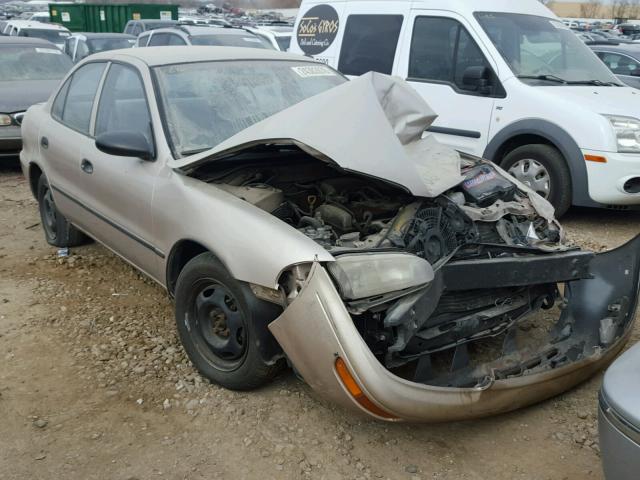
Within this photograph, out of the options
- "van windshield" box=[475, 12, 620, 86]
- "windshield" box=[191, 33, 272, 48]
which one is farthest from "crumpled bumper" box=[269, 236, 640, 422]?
"windshield" box=[191, 33, 272, 48]

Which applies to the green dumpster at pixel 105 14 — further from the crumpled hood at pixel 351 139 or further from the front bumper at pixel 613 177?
the crumpled hood at pixel 351 139

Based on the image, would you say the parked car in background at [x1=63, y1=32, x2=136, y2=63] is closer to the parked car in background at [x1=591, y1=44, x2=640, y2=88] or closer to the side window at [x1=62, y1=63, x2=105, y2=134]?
the parked car in background at [x1=591, y1=44, x2=640, y2=88]

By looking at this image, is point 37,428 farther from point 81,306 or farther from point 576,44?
point 576,44

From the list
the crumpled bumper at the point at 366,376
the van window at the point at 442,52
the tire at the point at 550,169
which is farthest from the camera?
the van window at the point at 442,52

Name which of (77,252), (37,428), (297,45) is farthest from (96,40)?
(37,428)

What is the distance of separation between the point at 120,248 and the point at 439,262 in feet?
6.87

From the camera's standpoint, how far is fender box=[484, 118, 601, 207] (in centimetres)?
564

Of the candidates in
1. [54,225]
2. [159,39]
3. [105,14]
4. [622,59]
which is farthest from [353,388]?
[105,14]

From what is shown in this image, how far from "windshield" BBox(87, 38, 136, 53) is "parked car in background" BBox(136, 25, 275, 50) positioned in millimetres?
3389

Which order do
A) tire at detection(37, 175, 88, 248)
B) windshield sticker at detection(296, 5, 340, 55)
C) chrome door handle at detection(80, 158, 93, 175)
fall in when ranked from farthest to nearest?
windshield sticker at detection(296, 5, 340, 55) → tire at detection(37, 175, 88, 248) → chrome door handle at detection(80, 158, 93, 175)

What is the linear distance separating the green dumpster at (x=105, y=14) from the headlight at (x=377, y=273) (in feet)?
69.6

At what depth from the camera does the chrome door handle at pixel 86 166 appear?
402cm

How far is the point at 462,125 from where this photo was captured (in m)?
6.30

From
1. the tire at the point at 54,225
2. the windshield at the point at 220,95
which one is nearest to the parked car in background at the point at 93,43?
the tire at the point at 54,225
